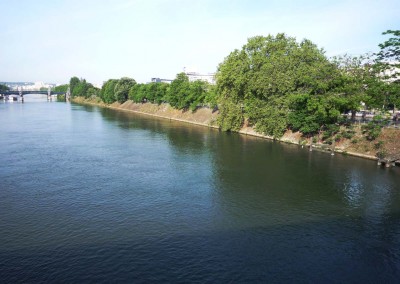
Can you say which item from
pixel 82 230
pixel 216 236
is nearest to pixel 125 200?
pixel 82 230

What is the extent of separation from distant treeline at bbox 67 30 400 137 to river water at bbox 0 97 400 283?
43.0 ft

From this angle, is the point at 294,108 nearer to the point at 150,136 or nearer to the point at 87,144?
the point at 150,136

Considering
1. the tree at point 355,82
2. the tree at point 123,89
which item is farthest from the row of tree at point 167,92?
the tree at point 355,82

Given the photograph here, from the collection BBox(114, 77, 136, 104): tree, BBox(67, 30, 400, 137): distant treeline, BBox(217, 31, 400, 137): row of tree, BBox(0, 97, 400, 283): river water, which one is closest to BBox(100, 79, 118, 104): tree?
BBox(114, 77, 136, 104): tree

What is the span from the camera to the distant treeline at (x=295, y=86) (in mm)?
59281

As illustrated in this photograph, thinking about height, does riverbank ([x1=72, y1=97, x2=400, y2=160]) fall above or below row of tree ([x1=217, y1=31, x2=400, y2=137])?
below

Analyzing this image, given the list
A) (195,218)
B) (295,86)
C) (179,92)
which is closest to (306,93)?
(295,86)

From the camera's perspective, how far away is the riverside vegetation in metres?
58.5

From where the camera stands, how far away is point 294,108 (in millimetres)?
72125

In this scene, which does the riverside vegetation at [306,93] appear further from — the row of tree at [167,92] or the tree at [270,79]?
the row of tree at [167,92]

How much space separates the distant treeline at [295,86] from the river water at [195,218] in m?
13.1

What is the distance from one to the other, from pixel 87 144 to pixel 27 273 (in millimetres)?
46885

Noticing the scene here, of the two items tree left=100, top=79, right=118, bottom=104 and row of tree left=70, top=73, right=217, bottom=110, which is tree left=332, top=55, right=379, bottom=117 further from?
tree left=100, top=79, right=118, bottom=104

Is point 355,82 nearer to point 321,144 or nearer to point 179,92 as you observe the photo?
point 321,144
